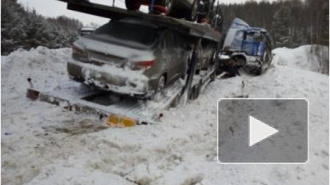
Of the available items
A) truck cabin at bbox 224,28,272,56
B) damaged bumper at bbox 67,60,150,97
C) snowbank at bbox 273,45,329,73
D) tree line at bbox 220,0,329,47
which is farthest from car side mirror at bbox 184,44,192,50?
tree line at bbox 220,0,329,47

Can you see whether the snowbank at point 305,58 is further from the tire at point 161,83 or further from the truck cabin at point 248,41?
the tire at point 161,83

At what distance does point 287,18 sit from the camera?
6359 cm

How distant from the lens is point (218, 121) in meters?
8.25

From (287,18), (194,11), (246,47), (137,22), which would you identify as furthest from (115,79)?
(287,18)

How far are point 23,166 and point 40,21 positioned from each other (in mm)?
27441

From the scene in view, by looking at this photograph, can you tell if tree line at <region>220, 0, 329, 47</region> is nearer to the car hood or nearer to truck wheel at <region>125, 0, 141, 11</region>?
truck wheel at <region>125, 0, 141, 11</region>

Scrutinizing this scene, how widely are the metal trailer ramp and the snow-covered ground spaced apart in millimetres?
156

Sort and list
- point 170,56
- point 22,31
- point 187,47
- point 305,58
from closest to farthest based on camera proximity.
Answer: point 170,56, point 187,47, point 22,31, point 305,58

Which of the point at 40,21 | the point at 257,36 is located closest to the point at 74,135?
the point at 257,36

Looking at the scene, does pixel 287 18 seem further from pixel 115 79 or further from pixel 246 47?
pixel 115 79
